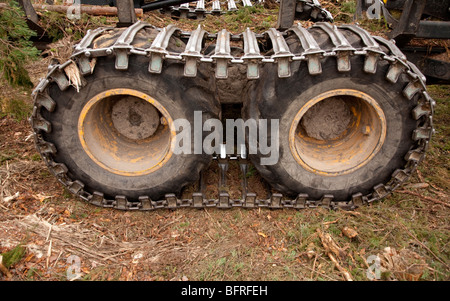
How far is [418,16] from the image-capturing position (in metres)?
3.27

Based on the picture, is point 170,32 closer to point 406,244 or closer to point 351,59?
point 351,59

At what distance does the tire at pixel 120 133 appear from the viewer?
283 cm

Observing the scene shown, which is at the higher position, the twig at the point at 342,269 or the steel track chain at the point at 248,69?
the steel track chain at the point at 248,69

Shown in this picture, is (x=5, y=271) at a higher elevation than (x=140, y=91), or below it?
below

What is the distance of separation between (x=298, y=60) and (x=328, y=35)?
39cm

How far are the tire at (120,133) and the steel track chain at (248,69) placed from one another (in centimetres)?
7

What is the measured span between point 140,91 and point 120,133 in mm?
704

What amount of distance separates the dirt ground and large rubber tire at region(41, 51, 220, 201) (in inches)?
10.8

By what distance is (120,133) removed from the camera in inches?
135

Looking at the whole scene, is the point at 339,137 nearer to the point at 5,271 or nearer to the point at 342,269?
the point at 342,269

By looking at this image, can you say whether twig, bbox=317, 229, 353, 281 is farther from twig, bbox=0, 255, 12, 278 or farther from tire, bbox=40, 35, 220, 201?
twig, bbox=0, 255, 12, 278

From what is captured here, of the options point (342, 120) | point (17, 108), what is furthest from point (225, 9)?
point (17, 108)

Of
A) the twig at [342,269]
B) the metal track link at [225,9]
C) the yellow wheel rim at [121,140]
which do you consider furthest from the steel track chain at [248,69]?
the metal track link at [225,9]

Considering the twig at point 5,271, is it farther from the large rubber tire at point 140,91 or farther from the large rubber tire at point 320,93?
the large rubber tire at point 320,93
